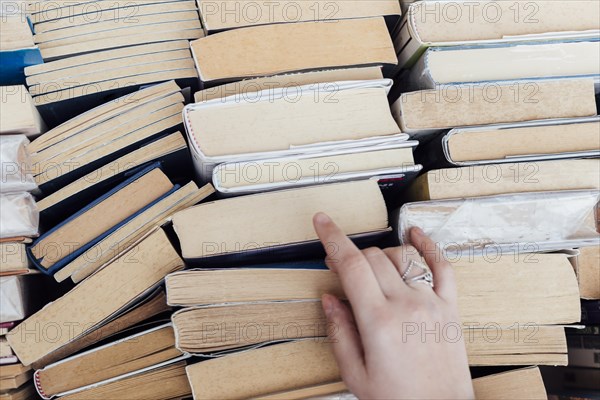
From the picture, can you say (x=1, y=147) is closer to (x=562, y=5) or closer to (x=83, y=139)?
(x=83, y=139)

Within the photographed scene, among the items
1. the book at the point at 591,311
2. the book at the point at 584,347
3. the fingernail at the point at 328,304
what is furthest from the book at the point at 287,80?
the book at the point at 584,347

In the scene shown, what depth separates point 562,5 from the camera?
843 mm

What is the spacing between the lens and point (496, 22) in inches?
32.9

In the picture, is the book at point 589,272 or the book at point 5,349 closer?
the book at point 5,349

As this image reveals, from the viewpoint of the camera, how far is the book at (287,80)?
2.61ft

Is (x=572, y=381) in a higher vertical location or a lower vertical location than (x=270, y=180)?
lower

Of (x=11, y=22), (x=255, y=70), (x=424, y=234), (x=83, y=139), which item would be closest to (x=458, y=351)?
(x=424, y=234)

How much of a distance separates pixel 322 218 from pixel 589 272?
504 mm

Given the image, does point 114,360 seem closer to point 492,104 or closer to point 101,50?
point 101,50

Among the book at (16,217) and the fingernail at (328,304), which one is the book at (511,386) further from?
the book at (16,217)

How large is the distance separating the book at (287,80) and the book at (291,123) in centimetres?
3

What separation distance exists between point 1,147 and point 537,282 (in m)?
0.84

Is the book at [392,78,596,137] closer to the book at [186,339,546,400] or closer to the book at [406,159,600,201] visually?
the book at [406,159,600,201]

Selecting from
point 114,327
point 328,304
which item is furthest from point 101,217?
point 328,304
